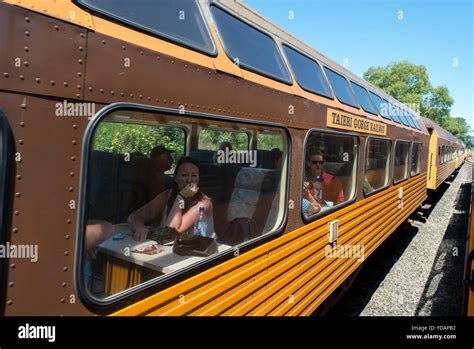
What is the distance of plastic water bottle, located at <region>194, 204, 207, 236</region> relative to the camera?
2428 millimetres

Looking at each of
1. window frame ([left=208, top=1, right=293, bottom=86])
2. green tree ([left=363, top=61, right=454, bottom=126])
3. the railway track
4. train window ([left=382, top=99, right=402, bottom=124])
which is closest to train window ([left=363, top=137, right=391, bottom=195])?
train window ([left=382, top=99, right=402, bottom=124])

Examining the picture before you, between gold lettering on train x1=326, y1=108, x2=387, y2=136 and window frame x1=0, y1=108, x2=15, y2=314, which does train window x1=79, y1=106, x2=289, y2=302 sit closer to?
window frame x1=0, y1=108, x2=15, y2=314

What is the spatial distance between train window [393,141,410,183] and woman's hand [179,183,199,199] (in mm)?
4715

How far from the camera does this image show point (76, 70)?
1.38 meters

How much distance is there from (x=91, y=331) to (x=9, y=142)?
33.5 inches

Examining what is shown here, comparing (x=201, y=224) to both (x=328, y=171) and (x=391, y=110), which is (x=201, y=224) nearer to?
(x=328, y=171)

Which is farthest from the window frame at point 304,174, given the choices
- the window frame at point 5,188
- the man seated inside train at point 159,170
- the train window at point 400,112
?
the train window at point 400,112

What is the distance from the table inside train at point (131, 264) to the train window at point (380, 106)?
15.1ft

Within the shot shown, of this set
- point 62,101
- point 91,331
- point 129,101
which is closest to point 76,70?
point 62,101

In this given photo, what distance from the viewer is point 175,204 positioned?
8.04 ft

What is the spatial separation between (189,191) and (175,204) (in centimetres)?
13

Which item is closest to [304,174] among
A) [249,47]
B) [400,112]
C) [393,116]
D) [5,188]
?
[249,47]

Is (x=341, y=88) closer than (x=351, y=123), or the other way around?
(x=351, y=123)

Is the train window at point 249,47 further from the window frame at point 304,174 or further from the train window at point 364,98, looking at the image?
the train window at point 364,98
